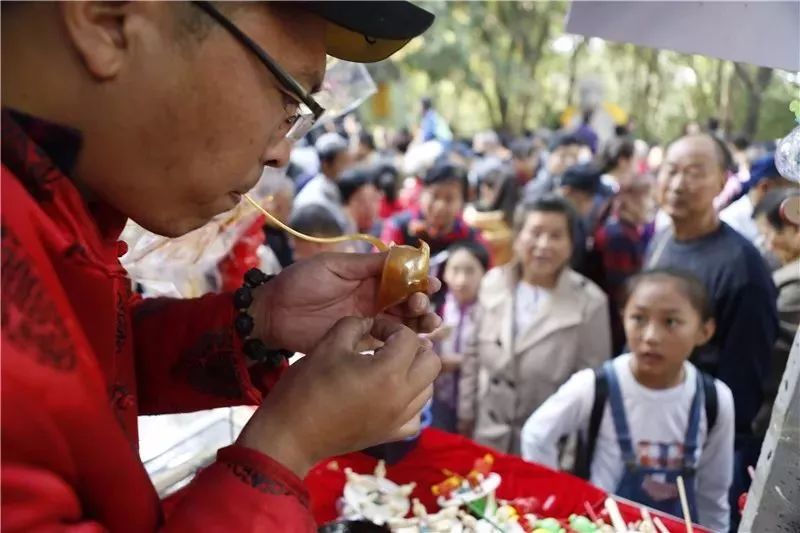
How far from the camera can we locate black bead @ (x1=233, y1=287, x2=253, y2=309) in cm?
126

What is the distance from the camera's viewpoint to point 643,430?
2.13 metres

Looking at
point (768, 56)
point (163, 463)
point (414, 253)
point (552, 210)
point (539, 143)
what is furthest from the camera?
point (539, 143)

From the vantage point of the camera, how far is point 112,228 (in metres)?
0.97

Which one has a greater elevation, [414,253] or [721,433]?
A: [414,253]

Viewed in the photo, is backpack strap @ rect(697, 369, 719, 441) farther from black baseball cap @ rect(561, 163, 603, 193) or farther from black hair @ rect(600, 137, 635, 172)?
black hair @ rect(600, 137, 635, 172)

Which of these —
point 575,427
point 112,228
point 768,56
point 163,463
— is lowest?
point 163,463

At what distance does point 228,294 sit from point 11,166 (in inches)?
22.8

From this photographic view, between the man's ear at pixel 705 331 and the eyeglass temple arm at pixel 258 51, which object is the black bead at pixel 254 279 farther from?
the man's ear at pixel 705 331

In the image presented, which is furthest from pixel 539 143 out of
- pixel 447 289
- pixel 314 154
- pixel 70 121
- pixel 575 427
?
pixel 70 121

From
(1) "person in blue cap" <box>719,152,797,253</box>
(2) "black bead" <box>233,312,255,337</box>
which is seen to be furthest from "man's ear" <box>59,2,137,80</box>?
(1) "person in blue cap" <box>719,152,797,253</box>

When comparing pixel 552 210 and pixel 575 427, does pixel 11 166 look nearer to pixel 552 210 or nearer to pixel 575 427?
pixel 575 427

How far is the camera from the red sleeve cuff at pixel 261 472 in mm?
822

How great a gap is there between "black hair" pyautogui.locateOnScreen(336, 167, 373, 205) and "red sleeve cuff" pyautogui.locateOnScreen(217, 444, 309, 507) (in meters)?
3.98

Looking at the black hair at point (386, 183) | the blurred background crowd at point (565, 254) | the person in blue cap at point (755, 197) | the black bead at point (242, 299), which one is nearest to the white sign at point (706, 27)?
the blurred background crowd at point (565, 254)
